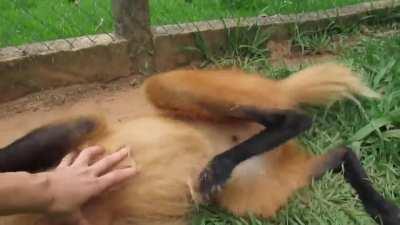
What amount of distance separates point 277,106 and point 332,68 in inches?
19.8

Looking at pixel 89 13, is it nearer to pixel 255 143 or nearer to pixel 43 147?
pixel 43 147

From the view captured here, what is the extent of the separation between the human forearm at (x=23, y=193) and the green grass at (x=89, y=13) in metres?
2.31

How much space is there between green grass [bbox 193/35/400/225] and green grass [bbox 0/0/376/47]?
3.01 feet

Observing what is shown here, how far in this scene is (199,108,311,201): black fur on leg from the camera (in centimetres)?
312

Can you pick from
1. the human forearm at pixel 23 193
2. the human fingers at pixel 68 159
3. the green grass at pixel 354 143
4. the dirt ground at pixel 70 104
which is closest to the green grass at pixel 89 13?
the dirt ground at pixel 70 104

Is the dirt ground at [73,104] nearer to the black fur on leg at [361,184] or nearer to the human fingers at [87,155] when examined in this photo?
the human fingers at [87,155]

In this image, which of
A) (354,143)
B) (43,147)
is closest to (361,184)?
(354,143)

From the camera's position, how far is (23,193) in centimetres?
256

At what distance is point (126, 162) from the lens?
312 centimetres

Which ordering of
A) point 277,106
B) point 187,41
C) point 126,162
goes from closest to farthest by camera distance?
point 126,162, point 277,106, point 187,41

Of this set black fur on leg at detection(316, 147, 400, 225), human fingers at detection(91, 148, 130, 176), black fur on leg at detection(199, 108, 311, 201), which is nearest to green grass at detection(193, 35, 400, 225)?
black fur on leg at detection(316, 147, 400, 225)

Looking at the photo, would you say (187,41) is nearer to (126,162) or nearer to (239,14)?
(239,14)

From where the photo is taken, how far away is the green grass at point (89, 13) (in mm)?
4941

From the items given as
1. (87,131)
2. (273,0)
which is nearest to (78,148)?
(87,131)
